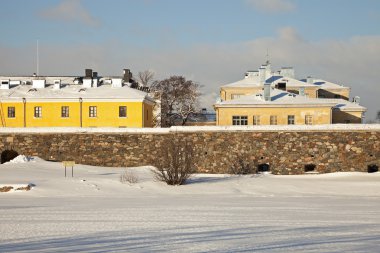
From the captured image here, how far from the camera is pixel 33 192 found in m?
25.6

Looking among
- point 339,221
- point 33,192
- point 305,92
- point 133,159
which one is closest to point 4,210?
point 33,192

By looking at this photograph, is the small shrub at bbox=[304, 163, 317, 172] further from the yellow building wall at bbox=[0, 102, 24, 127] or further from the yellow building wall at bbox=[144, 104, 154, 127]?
the yellow building wall at bbox=[0, 102, 24, 127]

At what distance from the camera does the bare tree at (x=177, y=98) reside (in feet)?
232

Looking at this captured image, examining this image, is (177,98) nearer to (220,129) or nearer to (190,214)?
(220,129)

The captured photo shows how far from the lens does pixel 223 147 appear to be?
122 feet

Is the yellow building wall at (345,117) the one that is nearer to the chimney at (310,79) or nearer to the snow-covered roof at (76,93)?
the chimney at (310,79)

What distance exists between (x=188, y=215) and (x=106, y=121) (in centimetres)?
3523

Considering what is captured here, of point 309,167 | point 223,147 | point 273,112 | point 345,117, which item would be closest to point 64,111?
point 273,112

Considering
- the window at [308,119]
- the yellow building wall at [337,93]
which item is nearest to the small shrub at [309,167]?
the window at [308,119]

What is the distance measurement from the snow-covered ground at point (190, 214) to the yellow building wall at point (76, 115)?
19.0 m

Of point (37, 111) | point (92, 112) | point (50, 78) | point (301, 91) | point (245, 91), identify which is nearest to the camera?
point (92, 112)

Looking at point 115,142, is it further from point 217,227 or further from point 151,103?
point 217,227

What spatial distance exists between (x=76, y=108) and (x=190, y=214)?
36.0 m

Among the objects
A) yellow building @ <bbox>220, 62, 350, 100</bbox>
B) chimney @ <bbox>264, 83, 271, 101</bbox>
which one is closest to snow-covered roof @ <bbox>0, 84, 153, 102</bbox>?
yellow building @ <bbox>220, 62, 350, 100</bbox>
